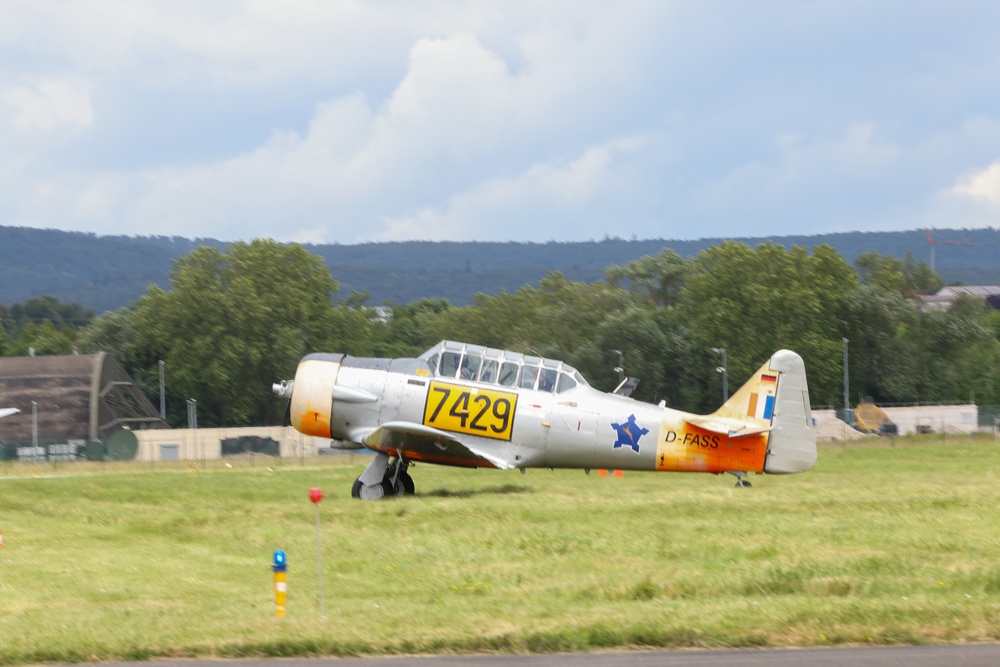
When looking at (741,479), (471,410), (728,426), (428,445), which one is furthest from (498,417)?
(741,479)

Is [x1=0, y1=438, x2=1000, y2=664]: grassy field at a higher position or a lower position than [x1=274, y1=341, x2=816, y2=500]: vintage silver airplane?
lower

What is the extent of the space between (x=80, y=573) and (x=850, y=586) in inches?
342

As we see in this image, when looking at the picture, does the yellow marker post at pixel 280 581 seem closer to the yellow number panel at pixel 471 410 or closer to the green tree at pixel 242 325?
the yellow number panel at pixel 471 410

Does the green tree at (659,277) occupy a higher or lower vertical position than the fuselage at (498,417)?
higher

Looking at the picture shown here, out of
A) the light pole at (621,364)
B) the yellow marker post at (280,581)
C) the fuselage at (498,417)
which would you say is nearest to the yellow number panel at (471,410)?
the fuselage at (498,417)

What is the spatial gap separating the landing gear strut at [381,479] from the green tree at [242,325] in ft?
182

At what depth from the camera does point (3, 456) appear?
50531 mm

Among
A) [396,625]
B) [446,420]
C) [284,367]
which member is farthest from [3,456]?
[396,625]

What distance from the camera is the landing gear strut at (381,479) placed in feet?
74.2

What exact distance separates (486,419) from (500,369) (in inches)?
36.1

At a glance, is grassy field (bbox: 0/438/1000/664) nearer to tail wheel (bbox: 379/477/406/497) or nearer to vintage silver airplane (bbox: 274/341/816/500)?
tail wheel (bbox: 379/477/406/497)

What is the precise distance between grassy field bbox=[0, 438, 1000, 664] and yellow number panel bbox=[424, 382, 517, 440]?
4.03 ft

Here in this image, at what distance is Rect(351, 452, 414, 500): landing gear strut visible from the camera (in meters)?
22.6

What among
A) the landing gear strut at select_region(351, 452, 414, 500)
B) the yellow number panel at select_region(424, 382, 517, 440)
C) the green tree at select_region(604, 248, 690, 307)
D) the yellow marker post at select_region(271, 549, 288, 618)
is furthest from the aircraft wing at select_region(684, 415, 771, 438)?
the green tree at select_region(604, 248, 690, 307)
